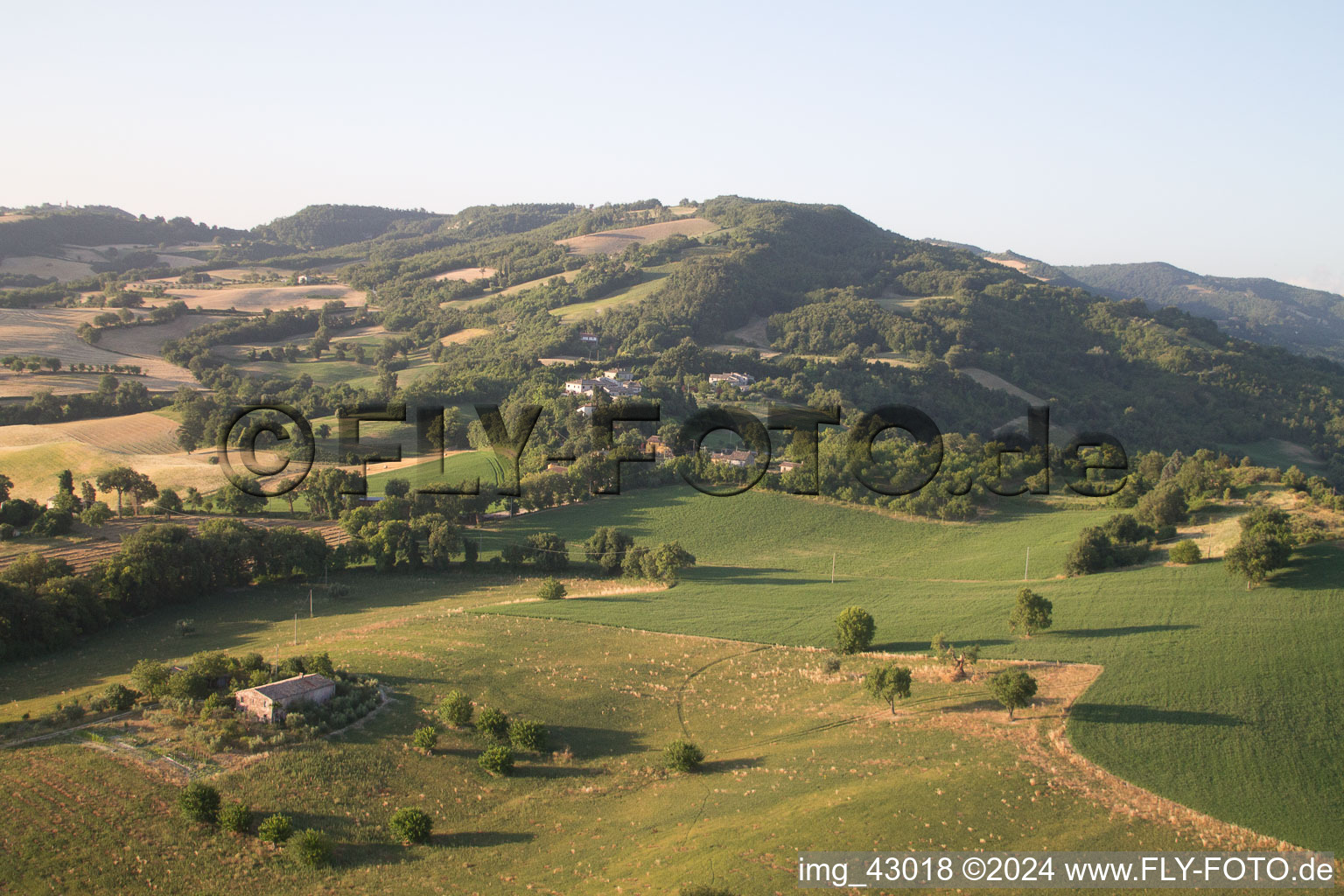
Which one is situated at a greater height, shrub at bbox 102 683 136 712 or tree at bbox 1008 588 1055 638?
tree at bbox 1008 588 1055 638

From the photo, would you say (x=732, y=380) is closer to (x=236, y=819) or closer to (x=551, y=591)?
(x=551, y=591)

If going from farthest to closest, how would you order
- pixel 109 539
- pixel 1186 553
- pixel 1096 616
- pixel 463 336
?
pixel 463 336 < pixel 109 539 < pixel 1186 553 < pixel 1096 616

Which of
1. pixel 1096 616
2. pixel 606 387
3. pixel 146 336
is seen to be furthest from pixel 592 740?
pixel 146 336

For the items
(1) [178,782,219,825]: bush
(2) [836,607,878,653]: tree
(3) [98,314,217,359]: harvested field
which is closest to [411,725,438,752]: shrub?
(1) [178,782,219,825]: bush

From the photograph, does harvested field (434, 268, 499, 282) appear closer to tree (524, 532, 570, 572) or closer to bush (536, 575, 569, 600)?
tree (524, 532, 570, 572)

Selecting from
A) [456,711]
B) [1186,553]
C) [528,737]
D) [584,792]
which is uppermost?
[1186,553]

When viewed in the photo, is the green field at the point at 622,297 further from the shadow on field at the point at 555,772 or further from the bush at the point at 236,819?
the bush at the point at 236,819

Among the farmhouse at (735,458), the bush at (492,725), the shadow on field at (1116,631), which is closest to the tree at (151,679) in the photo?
the bush at (492,725)
